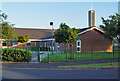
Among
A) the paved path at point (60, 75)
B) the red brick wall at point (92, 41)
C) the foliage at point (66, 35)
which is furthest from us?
the red brick wall at point (92, 41)

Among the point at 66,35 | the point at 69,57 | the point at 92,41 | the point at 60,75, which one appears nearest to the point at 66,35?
the point at 66,35

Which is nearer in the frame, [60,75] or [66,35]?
[60,75]

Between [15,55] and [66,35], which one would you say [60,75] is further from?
[66,35]

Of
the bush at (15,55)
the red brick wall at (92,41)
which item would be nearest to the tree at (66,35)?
the bush at (15,55)

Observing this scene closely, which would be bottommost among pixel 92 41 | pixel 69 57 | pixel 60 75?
pixel 60 75

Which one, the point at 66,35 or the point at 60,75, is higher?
the point at 66,35

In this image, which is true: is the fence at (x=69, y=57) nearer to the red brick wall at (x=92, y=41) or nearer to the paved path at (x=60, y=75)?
the paved path at (x=60, y=75)

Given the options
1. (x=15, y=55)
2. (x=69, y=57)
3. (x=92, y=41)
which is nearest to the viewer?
(x=15, y=55)

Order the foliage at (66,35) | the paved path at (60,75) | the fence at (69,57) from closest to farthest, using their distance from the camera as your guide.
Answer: the paved path at (60,75) < the fence at (69,57) < the foliage at (66,35)

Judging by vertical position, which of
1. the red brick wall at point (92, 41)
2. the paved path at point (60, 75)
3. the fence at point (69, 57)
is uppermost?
the red brick wall at point (92, 41)

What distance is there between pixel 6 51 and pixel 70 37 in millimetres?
6853

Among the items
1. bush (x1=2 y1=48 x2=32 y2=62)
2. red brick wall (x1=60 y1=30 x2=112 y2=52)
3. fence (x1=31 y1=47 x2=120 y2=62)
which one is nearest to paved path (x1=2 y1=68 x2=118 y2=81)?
fence (x1=31 y1=47 x2=120 y2=62)

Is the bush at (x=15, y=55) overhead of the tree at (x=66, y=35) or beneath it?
beneath

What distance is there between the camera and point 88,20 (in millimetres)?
32875
